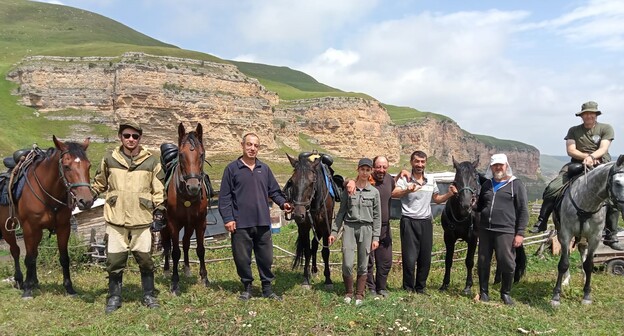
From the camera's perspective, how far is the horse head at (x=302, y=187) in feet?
20.9

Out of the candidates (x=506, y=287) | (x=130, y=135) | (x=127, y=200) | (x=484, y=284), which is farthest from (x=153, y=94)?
(x=506, y=287)

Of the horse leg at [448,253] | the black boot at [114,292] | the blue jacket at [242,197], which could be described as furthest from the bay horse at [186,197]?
the horse leg at [448,253]

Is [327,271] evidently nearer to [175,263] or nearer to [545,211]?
[175,263]

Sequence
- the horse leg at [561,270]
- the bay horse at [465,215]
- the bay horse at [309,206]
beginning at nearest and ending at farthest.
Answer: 1. the bay horse at [309,206]
2. the bay horse at [465,215]
3. the horse leg at [561,270]

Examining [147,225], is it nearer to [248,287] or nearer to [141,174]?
[141,174]

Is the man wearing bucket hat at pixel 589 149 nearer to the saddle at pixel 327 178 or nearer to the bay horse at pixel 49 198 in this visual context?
the saddle at pixel 327 178

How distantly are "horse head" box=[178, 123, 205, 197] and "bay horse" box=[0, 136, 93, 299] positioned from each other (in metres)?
1.39

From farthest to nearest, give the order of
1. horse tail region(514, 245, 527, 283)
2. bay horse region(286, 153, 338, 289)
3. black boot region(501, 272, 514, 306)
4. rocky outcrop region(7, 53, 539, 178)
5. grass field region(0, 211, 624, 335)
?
rocky outcrop region(7, 53, 539, 178) → horse tail region(514, 245, 527, 283) → black boot region(501, 272, 514, 306) → bay horse region(286, 153, 338, 289) → grass field region(0, 211, 624, 335)

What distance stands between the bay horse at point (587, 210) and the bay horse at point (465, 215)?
858 mm

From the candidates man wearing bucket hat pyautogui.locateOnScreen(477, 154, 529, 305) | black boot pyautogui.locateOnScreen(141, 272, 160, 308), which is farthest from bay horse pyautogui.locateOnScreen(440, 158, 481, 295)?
black boot pyautogui.locateOnScreen(141, 272, 160, 308)

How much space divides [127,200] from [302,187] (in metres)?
2.61

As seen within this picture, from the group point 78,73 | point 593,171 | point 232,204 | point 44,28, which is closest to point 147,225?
point 232,204

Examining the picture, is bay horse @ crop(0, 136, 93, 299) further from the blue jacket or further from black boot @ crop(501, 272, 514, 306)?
black boot @ crop(501, 272, 514, 306)

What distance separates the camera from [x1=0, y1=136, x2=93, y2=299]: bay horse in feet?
20.2
